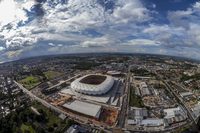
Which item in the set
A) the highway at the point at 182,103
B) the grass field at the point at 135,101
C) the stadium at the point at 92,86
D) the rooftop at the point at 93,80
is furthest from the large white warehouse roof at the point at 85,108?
the highway at the point at 182,103

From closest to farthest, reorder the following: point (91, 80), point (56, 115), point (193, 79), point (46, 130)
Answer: point (46, 130)
point (56, 115)
point (91, 80)
point (193, 79)

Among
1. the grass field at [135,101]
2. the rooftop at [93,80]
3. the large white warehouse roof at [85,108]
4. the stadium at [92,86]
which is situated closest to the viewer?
the large white warehouse roof at [85,108]

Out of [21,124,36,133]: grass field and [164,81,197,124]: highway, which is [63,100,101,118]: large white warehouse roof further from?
[164,81,197,124]: highway

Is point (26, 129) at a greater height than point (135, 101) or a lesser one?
lesser

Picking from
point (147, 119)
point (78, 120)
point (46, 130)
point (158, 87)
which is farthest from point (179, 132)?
point (158, 87)

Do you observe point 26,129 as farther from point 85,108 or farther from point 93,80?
point 93,80

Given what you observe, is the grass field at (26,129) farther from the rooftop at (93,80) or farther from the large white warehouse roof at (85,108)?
the rooftop at (93,80)

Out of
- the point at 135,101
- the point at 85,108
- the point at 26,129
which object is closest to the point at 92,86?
the point at 85,108

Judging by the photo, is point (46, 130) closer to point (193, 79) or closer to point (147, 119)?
point (147, 119)

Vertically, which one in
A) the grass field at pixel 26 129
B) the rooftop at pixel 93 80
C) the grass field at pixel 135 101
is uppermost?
the rooftop at pixel 93 80

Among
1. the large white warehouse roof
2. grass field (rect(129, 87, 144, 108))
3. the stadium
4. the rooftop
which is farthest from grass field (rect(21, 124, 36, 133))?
grass field (rect(129, 87, 144, 108))

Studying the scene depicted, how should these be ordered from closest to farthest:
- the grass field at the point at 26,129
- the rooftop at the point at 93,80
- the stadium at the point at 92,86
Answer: the grass field at the point at 26,129
the stadium at the point at 92,86
the rooftop at the point at 93,80
